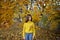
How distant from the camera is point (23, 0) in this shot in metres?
5.25

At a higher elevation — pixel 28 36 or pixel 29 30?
pixel 29 30

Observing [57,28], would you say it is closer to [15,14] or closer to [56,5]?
[56,5]

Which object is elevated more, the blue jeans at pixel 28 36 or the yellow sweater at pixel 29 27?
the yellow sweater at pixel 29 27

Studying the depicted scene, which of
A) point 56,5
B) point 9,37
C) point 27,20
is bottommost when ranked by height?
point 9,37

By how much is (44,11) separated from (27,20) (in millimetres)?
521

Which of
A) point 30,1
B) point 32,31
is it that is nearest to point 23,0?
point 30,1

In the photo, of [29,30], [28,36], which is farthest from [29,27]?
[28,36]

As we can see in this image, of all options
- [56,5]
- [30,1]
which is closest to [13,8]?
[30,1]

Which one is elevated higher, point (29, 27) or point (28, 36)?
point (29, 27)

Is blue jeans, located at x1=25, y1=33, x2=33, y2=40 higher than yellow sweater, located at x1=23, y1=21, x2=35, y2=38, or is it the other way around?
yellow sweater, located at x1=23, y1=21, x2=35, y2=38

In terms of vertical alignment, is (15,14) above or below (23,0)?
below

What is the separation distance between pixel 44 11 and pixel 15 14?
2.58 feet

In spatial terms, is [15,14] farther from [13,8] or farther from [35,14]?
[35,14]

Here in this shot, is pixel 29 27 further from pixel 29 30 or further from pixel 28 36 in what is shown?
pixel 28 36
